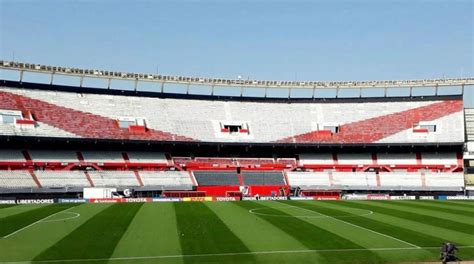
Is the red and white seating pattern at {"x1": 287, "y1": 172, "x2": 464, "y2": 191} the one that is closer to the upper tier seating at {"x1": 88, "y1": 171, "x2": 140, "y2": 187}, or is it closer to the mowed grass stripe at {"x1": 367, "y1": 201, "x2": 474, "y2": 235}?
the upper tier seating at {"x1": 88, "y1": 171, "x2": 140, "y2": 187}

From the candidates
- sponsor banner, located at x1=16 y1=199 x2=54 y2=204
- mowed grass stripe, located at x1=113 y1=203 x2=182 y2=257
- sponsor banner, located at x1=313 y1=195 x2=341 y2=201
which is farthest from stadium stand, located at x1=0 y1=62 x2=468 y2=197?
mowed grass stripe, located at x1=113 y1=203 x2=182 y2=257

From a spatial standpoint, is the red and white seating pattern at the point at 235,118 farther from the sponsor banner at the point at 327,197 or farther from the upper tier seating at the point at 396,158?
the sponsor banner at the point at 327,197

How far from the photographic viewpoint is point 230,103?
82938mm

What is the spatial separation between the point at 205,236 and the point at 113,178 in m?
40.6

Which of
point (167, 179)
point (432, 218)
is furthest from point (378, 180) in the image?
point (432, 218)

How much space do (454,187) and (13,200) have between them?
57.9 meters

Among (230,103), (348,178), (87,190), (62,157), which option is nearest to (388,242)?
(87,190)

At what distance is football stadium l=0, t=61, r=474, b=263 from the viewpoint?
162 ft

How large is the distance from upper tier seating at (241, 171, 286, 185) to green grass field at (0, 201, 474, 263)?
28.4 meters

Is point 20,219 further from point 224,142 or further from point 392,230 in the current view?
point 224,142

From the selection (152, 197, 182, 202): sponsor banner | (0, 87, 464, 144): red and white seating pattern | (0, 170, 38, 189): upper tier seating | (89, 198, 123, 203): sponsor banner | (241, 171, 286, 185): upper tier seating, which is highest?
(0, 87, 464, 144): red and white seating pattern

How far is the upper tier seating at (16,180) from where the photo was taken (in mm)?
58681

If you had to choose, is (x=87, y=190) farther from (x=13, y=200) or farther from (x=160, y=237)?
(x=160, y=237)

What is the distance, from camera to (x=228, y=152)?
77625 millimetres
